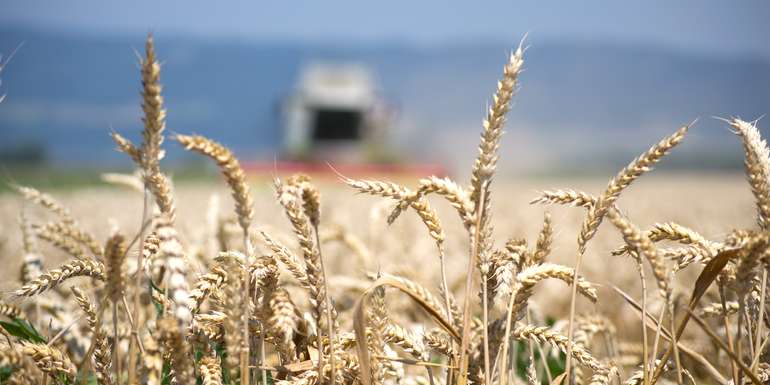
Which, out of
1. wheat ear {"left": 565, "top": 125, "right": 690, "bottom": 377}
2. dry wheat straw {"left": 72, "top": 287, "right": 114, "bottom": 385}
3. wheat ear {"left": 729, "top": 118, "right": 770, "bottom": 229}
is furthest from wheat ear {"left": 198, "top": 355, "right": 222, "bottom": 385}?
wheat ear {"left": 729, "top": 118, "right": 770, "bottom": 229}

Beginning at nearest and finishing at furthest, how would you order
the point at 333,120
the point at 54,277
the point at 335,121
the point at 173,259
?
1. the point at 173,259
2. the point at 54,277
3. the point at 333,120
4. the point at 335,121

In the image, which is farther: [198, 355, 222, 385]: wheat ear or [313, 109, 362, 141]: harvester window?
[313, 109, 362, 141]: harvester window

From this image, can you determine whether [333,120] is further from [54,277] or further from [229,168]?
[229,168]

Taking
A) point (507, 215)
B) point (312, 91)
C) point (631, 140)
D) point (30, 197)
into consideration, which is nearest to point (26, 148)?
point (312, 91)

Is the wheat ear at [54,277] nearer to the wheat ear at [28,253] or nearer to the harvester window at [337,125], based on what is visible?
the wheat ear at [28,253]

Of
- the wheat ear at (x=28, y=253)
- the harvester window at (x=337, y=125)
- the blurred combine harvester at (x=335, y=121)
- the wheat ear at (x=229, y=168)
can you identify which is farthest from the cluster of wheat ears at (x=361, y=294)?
the harvester window at (x=337, y=125)

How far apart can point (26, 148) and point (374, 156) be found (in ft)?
189

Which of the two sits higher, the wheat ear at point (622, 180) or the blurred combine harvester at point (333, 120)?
the blurred combine harvester at point (333, 120)

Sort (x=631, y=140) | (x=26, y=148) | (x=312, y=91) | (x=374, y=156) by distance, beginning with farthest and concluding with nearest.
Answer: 1. (x=631, y=140)
2. (x=26, y=148)
3. (x=312, y=91)
4. (x=374, y=156)

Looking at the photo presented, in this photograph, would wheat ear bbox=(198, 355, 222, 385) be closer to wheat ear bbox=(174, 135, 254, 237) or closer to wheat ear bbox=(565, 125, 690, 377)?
wheat ear bbox=(174, 135, 254, 237)

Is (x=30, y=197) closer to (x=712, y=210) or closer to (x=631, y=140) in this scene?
(x=712, y=210)

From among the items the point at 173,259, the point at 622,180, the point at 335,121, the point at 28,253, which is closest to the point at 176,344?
A: the point at 173,259

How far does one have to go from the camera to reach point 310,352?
166cm

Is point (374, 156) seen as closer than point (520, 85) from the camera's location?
No
